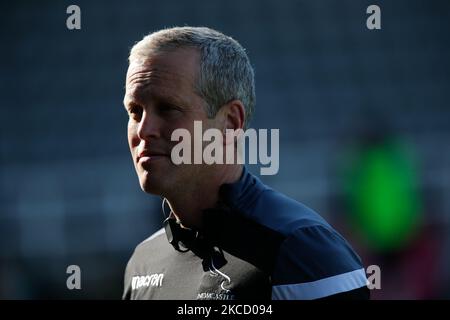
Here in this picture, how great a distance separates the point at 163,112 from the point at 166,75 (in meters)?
0.11

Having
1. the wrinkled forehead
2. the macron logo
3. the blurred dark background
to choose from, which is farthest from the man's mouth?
the blurred dark background

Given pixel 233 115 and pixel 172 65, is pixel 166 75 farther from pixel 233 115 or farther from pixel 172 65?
pixel 233 115

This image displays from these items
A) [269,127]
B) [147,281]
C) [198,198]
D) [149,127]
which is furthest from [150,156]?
[269,127]

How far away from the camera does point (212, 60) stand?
229 cm

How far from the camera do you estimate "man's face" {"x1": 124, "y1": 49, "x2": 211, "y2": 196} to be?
2207mm

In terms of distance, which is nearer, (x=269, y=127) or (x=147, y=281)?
(x=147, y=281)

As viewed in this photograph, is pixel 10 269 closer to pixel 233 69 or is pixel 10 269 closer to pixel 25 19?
pixel 25 19

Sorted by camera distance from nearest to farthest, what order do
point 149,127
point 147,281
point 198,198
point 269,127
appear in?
point 149,127 → point 198,198 → point 147,281 → point 269,127

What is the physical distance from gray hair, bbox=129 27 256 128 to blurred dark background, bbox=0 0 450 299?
5.21 metres

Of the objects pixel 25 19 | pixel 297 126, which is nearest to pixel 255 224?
pixel 297 126

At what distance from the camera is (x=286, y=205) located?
229cm

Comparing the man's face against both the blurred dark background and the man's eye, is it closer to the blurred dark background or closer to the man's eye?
the man's eye

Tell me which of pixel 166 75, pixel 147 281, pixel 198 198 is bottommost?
pixel 147 281
